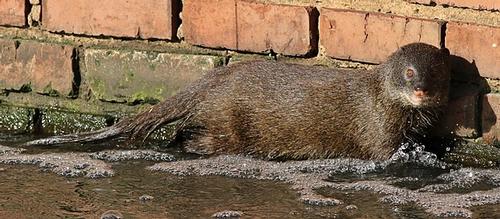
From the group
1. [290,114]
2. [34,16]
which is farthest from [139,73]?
[290,114]

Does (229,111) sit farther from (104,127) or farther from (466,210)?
(466,210)

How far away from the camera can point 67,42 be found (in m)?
4.82

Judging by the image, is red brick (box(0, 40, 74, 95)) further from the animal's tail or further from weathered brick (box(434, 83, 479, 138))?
weathered brick (box(434, 83, 479, 138))

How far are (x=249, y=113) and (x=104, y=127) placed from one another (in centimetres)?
55

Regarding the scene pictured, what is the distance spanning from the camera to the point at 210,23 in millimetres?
4594

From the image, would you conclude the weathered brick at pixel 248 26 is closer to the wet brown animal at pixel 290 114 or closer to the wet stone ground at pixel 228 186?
the wet brown animal at pixel 290 114

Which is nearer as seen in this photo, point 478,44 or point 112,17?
point 478,44

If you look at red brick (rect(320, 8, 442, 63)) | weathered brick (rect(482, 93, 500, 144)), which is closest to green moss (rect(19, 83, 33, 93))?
red brick (rect(320, 8, 442, 63))

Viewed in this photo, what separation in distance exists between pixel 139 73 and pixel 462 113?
1.13 meters

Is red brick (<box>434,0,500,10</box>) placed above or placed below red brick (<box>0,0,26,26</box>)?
above

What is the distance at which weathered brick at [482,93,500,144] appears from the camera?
431 cm

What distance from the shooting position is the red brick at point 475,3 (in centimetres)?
421

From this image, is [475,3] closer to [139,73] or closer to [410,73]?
[410,73]

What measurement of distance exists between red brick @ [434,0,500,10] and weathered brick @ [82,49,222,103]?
2.77 ft
